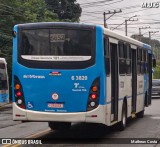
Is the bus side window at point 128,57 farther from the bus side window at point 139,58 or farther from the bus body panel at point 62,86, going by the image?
the bus body panel at point 62,86

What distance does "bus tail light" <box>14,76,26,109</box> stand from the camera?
11608 mm

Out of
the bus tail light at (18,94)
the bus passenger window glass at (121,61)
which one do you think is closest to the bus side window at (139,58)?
the bus passenger window glass at (121,61)

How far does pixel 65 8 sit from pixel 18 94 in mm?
44500

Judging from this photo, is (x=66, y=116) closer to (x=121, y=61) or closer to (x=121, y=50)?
(x=121, y=61)

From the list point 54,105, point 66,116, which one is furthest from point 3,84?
point 66,116

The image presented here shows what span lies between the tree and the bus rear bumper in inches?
1734

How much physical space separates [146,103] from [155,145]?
862cm

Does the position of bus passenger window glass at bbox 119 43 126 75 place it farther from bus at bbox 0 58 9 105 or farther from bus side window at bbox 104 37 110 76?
bus at bbox 0 58 9 105

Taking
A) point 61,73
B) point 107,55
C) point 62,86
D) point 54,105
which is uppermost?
point 107,55

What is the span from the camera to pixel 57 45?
1165 centimetres

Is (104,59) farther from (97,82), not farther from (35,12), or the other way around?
(35,12)

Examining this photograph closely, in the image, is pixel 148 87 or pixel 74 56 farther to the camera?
pixel 148 87

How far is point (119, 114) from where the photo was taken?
44.9ft

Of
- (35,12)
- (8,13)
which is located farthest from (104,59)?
(35,12)
